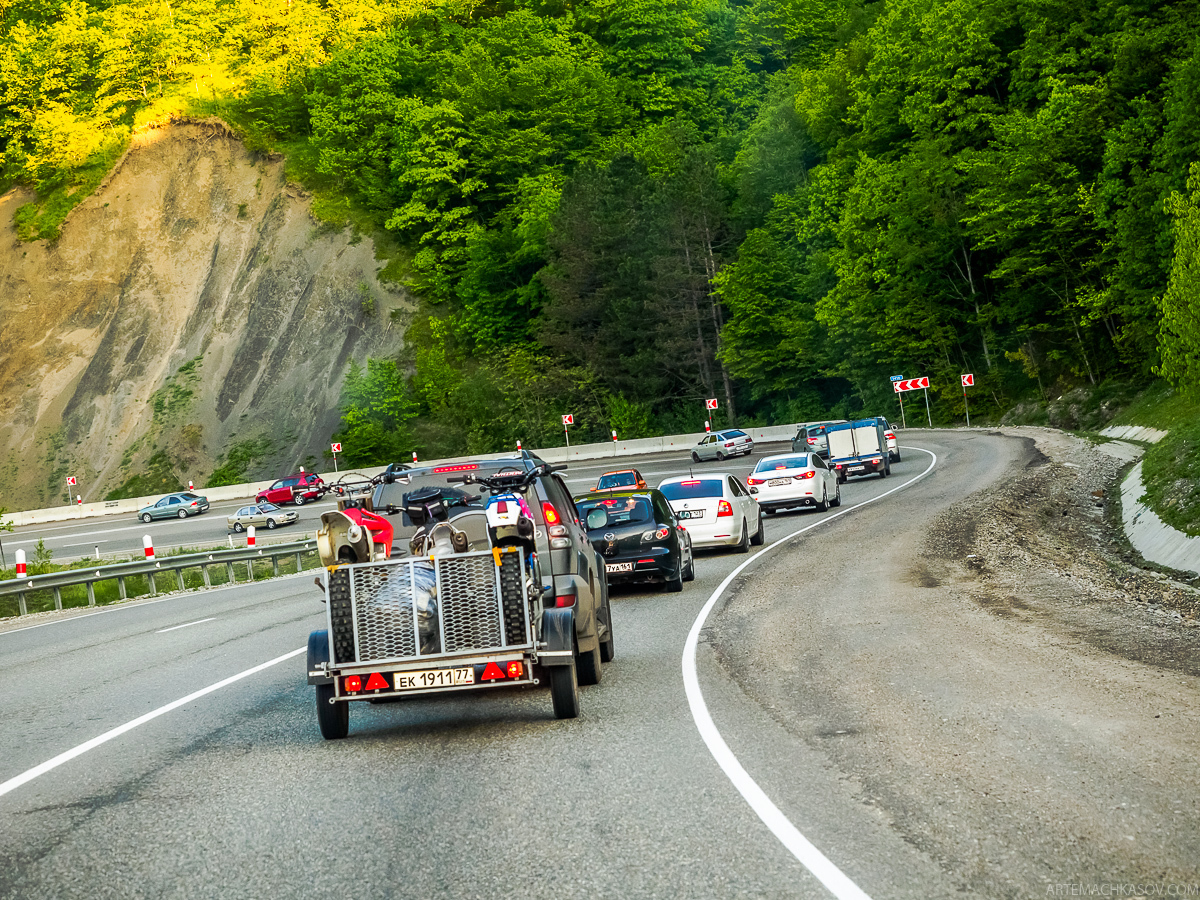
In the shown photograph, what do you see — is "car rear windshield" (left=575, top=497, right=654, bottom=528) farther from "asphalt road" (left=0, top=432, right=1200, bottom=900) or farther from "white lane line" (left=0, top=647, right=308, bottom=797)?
"white lane line" (left=0, top=647, right=308, bottom=797)

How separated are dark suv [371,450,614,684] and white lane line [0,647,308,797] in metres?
2.58

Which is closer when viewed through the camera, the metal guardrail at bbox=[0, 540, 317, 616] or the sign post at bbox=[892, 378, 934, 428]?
the metal guardrail at bbox=[0, 540, 317, 616]

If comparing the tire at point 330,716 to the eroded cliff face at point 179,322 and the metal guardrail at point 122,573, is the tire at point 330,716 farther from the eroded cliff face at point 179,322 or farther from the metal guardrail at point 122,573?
the eroded cliff face at point 179,322

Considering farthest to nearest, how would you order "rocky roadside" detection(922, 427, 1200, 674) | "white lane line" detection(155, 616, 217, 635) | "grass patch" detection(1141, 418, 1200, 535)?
"grass patch" detection(1141, 418, 1200, 535), "white lane line" detection(155, 616, 217, 635), "rocky roadside" detection(922, 427, 1200, 674)

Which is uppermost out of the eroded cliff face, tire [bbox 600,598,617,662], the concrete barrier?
the eroded cliff face

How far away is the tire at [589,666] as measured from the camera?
10.0m

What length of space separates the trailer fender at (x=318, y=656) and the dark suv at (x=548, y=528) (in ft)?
4.74

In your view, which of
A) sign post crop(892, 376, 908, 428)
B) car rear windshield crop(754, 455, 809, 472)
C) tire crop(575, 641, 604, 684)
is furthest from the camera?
sign post crop(892, 376, 908, 428)

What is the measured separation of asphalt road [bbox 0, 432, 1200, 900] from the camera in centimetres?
525

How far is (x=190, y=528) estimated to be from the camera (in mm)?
57125

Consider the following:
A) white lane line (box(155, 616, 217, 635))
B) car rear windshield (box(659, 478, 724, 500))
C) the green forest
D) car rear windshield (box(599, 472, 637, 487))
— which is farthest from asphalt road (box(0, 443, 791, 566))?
car rear windshield (box(659, 478, 724, 500))

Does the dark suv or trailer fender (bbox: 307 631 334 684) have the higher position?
the dark suv

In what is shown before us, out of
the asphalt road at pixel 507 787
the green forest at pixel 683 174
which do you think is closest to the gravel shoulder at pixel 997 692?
the asphalt road at pixel 507 787

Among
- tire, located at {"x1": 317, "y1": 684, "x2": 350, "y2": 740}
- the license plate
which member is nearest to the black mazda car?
tire, located at {"x1": 317, "y1": 684, "x2": 350, "y2": 740}
